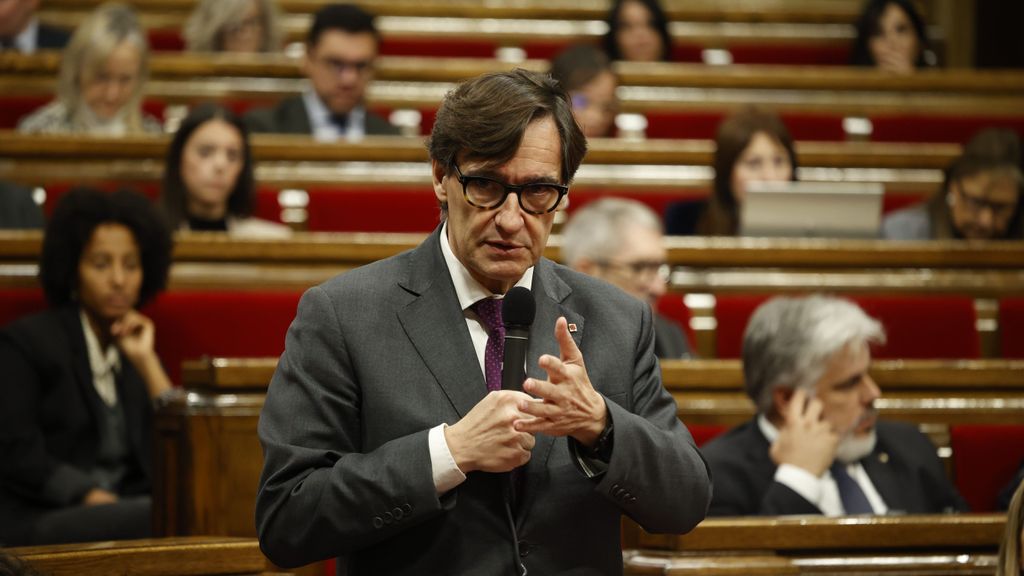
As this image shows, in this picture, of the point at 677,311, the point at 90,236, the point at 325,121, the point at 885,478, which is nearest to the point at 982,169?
the point at 677,311

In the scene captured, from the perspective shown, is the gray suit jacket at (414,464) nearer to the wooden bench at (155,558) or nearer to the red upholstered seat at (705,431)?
the wooden bench at (155,558)

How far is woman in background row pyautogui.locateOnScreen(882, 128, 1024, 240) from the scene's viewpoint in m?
2.19

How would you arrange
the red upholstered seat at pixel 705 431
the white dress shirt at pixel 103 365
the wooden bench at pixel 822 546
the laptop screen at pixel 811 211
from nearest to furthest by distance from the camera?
the wooden bench at pixel 822 546 < the red upholstered seat at pixel 705 431 < the white dress shirt at pixel 103 365 < the laptop screen at pixel 811 211

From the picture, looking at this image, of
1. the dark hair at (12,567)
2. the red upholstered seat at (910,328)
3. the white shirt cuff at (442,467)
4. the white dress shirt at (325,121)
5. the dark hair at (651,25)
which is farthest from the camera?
the dark hair at (651,25)

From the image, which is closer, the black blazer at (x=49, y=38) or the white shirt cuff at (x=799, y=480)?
the white shirt cuff at (x=799, y=480)

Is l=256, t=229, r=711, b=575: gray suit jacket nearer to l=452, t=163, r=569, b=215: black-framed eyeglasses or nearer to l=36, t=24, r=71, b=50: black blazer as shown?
l=452, t=163, r=569, b=215: black-framed eyeglasses

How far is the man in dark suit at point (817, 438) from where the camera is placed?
1.40 metres

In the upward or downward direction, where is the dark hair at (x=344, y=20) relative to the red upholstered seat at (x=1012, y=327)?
upward

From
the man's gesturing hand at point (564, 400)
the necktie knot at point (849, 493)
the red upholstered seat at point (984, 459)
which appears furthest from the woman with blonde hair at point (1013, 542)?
the red upholstered seat at point (984, 459)

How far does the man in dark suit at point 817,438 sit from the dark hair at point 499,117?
2.10 feet

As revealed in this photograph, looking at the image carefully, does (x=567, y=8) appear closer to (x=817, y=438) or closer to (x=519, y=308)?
(x=817, y=438)

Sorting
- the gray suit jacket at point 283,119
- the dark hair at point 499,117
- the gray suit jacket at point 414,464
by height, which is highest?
the dark hair at point 499,117

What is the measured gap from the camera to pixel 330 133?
2521 mm

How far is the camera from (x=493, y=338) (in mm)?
850
